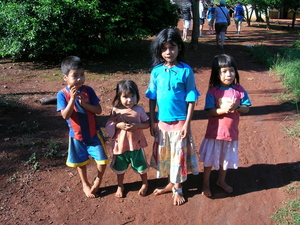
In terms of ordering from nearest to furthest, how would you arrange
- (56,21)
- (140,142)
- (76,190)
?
1. (140,142)
2. (76,190)
3. (56,21)

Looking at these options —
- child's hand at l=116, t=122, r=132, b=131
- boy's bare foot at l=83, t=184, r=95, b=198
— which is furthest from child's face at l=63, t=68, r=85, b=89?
boy's bare foot at l=83, t=184, r=95, b=198

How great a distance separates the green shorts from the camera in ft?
9.98

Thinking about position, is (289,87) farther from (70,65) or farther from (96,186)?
(70,65)

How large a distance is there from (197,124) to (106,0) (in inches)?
189

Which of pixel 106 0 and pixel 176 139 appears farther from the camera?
pixel 106 0

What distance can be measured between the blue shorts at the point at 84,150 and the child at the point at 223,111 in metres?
1.11

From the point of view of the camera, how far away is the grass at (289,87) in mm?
2865

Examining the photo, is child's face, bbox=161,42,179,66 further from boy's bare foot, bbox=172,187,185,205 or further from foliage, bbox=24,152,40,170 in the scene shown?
foliage, bbox=24,152,40,170

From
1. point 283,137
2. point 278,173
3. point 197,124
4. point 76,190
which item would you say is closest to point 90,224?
point 76,190

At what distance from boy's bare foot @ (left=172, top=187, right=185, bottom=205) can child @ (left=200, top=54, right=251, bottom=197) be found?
0.98ft

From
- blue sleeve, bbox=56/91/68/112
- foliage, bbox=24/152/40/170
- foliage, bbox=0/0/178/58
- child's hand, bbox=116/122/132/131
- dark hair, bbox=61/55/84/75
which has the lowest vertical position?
foliage, bbox=24/152/40/170

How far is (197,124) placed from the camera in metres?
A: 5.09

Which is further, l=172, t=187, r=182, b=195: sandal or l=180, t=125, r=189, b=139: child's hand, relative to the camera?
l=172, t=187, r=182, b=195: sandal

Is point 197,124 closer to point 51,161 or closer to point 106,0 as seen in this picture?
point 51,161
